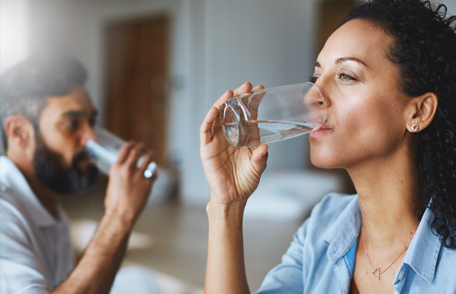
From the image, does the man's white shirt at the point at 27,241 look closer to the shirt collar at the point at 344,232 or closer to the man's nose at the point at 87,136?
the man's nose at the point at 87,136

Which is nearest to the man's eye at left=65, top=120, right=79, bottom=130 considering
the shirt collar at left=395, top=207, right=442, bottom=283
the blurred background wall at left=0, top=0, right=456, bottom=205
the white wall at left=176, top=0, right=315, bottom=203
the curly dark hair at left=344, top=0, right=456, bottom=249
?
the curly dark hair at left=344, top=0, right=456, bottom=249

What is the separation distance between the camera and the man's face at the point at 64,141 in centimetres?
122

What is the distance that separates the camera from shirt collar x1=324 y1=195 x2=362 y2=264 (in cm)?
96

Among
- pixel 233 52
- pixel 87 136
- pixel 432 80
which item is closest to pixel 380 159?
pixel 432 80

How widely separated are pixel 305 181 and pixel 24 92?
2.75 m

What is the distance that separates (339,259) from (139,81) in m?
4.99

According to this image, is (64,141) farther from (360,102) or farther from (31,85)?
(360,102)

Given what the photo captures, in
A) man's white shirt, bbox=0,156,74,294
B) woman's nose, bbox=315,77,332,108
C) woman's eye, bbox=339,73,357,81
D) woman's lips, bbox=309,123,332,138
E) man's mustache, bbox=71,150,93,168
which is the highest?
woman's eye, bbox=339,73,357,81

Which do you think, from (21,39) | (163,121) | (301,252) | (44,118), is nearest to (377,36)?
(301,252)

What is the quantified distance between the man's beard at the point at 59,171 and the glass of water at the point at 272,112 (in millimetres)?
659

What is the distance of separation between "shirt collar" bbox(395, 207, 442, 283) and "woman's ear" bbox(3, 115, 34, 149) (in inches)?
43.5

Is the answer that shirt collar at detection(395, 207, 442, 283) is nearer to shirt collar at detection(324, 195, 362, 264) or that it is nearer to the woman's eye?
shirt collar at detection(324, 195, 362, 264)

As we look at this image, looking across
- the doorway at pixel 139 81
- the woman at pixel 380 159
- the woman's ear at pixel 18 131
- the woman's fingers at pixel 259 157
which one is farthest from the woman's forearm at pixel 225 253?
the doorway at pixel 139 81

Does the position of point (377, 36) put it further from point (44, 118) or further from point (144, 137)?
Answer: point (144, 137)
